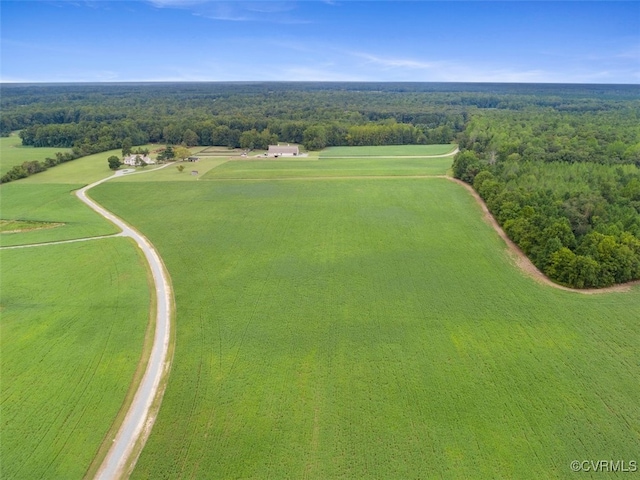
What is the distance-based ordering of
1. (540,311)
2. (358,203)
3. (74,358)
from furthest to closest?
1. (358,203)
2. (540,311)
3. (74,358)

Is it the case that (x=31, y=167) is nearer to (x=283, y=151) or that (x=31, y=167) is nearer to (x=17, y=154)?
(x=17, y=154)

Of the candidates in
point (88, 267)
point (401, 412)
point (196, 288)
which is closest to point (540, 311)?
point (401, 412)

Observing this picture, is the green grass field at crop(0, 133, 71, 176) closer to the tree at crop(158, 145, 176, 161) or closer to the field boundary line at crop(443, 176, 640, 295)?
the tree at crop(158, 145, 176, 161)

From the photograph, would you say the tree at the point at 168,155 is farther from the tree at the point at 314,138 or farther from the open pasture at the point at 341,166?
the tree at the point at 314,138

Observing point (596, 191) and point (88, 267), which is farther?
point (596, 191)

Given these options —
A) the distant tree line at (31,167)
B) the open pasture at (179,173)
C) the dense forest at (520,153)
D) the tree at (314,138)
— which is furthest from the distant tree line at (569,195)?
the distant tree line at (31,167)

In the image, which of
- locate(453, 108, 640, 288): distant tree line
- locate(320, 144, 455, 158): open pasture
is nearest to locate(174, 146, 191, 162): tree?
locate(320, 144, 455, 158): open pasture

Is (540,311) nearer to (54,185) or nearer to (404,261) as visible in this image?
(404,261)
